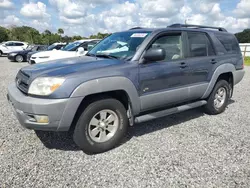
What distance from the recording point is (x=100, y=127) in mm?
3219

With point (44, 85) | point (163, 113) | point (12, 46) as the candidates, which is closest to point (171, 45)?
point (163, 113)

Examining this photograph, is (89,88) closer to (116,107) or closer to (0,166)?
(116,107)

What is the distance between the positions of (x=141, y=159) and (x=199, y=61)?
89.5 inches

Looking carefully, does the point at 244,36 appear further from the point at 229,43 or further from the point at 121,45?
the point at 121,45

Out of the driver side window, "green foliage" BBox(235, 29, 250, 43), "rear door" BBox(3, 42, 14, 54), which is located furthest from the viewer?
"green foliage" BBox(235, 29, 250, 43)

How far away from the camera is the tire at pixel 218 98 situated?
477 centimetres

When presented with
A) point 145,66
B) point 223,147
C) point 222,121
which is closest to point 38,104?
point 145,66

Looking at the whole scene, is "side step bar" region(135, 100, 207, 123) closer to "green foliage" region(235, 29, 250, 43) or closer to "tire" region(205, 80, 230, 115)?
"tire" region(205, 80, 230, 115)

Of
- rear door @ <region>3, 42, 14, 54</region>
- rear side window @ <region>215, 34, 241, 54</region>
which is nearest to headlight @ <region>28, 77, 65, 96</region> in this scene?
rear side window @ <region>215, 34, 241, 54</region>

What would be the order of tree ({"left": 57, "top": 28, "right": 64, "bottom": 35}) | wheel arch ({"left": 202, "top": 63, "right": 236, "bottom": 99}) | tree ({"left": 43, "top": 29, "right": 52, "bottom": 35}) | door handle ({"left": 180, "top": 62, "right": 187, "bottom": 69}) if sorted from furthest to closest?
tree ({"left": 57, "top": 28, "right": 64, "bottom": 35})
tree ({"left": 43, "top": 29, "right": 52, "bottom": 35})
wheel arch ({"left": 202, "top": 63, "right": 236, "bottom": 99})
door handle ({"left": 180, "top": 62, "right": 187, "bottom": 69})

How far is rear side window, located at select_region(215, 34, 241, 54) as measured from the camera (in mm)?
4855

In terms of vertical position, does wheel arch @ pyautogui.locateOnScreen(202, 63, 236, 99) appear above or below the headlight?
below

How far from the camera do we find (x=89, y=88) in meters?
2.91

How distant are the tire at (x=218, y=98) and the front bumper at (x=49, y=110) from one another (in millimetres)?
3097
